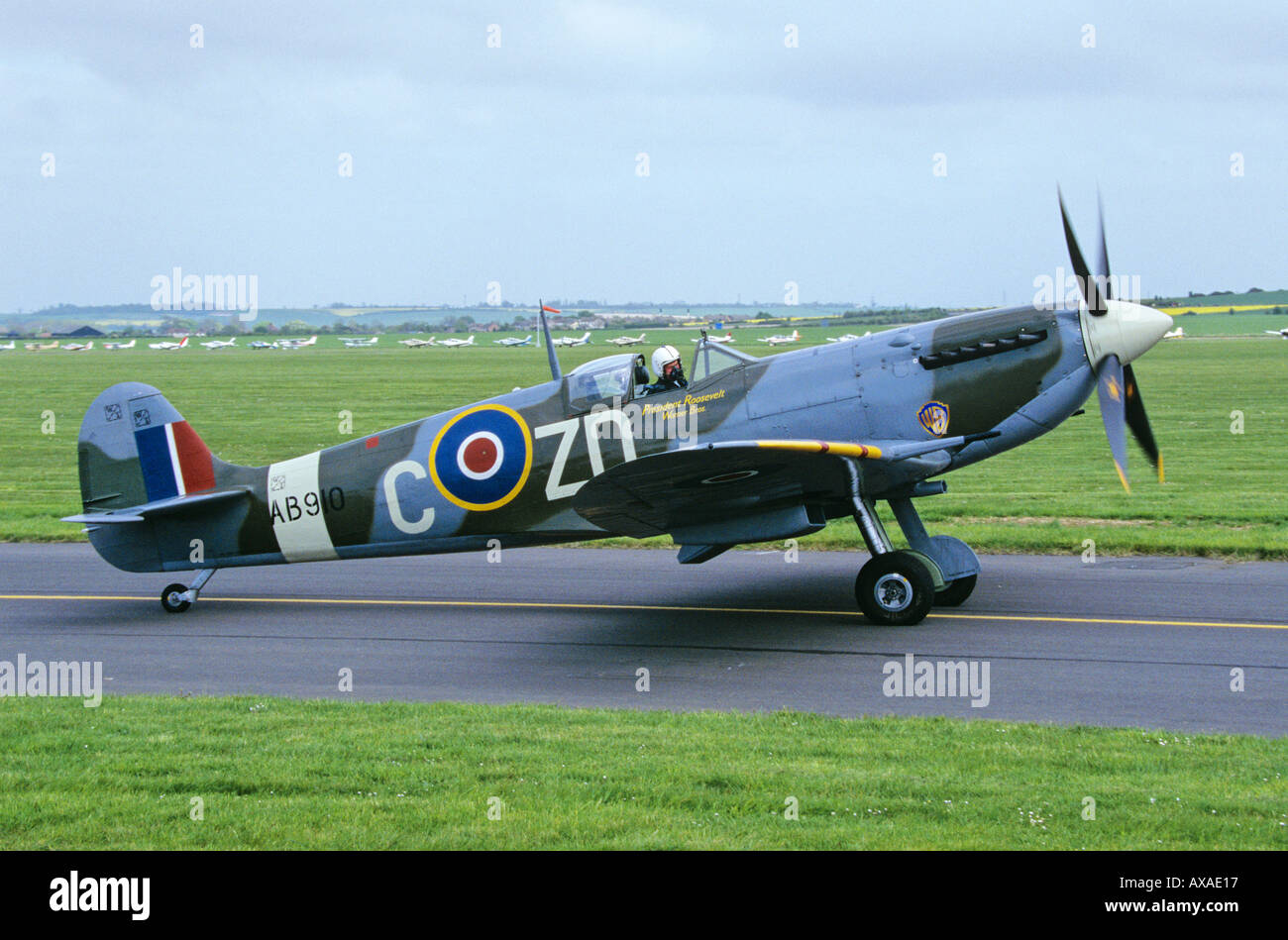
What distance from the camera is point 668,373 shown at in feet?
39.1

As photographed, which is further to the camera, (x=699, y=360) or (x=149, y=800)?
(x=699, y=360)

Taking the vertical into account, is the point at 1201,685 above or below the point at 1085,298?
below

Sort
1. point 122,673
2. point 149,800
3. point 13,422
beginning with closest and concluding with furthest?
point 149,800 → point 122,673 → point 13,422

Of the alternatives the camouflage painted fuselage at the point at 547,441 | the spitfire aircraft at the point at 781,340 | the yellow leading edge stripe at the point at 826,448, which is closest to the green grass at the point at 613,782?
the yellow leading edge stripe at the point at 826,448

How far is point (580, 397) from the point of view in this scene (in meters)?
12.0

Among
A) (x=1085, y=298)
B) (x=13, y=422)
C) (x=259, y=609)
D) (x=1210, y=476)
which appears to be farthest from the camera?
(x=13, y=422)

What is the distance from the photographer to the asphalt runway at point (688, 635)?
8.94m

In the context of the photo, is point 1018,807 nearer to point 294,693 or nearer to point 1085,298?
point 294,693

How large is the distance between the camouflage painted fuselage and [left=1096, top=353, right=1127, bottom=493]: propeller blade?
0.42 feet

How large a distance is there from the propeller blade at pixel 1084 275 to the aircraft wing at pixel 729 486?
1610 mm

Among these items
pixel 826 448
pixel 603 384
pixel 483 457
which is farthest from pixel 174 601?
pixel 826 448

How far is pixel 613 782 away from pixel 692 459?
3624 mm
